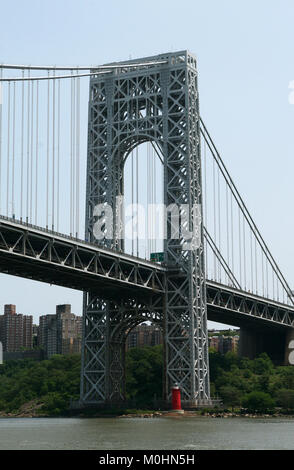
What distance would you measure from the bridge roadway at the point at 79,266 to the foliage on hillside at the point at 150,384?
8.25m

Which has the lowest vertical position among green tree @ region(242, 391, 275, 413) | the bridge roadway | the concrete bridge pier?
green tree @ region(242, 391, 275, 413)

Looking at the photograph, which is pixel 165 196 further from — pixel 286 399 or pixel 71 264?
Result: pixel 286 399

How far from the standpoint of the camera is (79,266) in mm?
A: 81000

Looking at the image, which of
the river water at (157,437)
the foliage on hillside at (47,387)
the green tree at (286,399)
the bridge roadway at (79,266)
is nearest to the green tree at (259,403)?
the green tree at (286,399)

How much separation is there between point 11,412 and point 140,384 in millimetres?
21741

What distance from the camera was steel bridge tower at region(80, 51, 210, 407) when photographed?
296 ft

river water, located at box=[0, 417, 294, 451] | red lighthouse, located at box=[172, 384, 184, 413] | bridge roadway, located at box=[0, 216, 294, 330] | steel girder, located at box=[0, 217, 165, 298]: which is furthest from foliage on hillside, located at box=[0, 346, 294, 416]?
river water, located at box=[0, 417, 294, 451]

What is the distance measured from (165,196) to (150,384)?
21.2 metres

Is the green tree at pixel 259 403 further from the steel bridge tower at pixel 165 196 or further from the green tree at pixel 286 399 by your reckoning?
the steel bridge tower at pixel 165 196

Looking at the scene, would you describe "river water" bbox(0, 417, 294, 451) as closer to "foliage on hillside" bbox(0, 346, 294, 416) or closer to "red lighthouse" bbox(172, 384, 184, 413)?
"red lighthouse" bbox(172, 384, 184, 413)

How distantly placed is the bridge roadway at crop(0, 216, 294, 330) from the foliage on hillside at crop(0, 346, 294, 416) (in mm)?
8251

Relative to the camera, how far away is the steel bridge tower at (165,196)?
3556 inches
